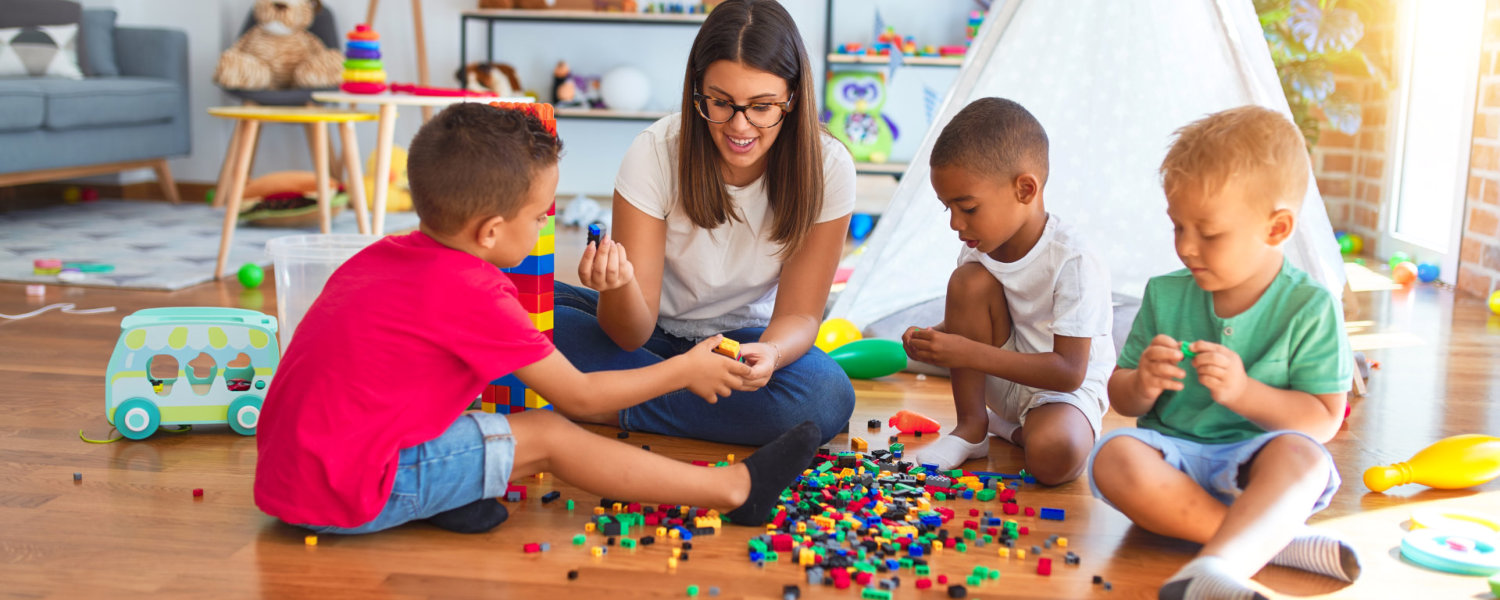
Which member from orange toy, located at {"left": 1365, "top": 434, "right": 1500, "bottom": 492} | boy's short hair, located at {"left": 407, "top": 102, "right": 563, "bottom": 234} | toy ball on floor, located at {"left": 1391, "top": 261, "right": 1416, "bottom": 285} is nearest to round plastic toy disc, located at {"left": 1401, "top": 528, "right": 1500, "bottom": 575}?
orange toy, located at {"left": 1365, "top": 434, "right": 1500, "bottom": 492}

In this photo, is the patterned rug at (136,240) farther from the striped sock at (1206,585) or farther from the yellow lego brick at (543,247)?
the striped sock at (1206,585)

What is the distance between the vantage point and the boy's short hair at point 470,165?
123 cm

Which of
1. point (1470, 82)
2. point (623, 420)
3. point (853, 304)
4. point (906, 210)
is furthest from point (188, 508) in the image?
point (1470, 82)

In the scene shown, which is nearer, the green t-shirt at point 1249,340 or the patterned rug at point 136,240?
the green t-shirt at point 1249,340

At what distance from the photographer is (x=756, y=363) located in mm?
1467

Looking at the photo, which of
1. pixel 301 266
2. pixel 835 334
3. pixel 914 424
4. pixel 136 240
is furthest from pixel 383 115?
pixel 914 424

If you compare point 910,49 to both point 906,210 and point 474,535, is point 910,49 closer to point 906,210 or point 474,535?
point 906,210

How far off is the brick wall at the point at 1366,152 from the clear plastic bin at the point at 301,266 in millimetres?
3273

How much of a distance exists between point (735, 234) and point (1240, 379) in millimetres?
767

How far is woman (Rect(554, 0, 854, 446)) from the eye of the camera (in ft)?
5.04

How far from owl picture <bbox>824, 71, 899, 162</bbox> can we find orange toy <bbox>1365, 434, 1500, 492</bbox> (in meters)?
3.39

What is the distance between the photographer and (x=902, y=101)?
5078 mm

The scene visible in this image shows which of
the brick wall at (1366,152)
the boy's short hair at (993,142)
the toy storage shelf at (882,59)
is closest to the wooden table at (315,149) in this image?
the boy's short hair at (993,142)

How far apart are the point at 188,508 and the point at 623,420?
2.01 feet
